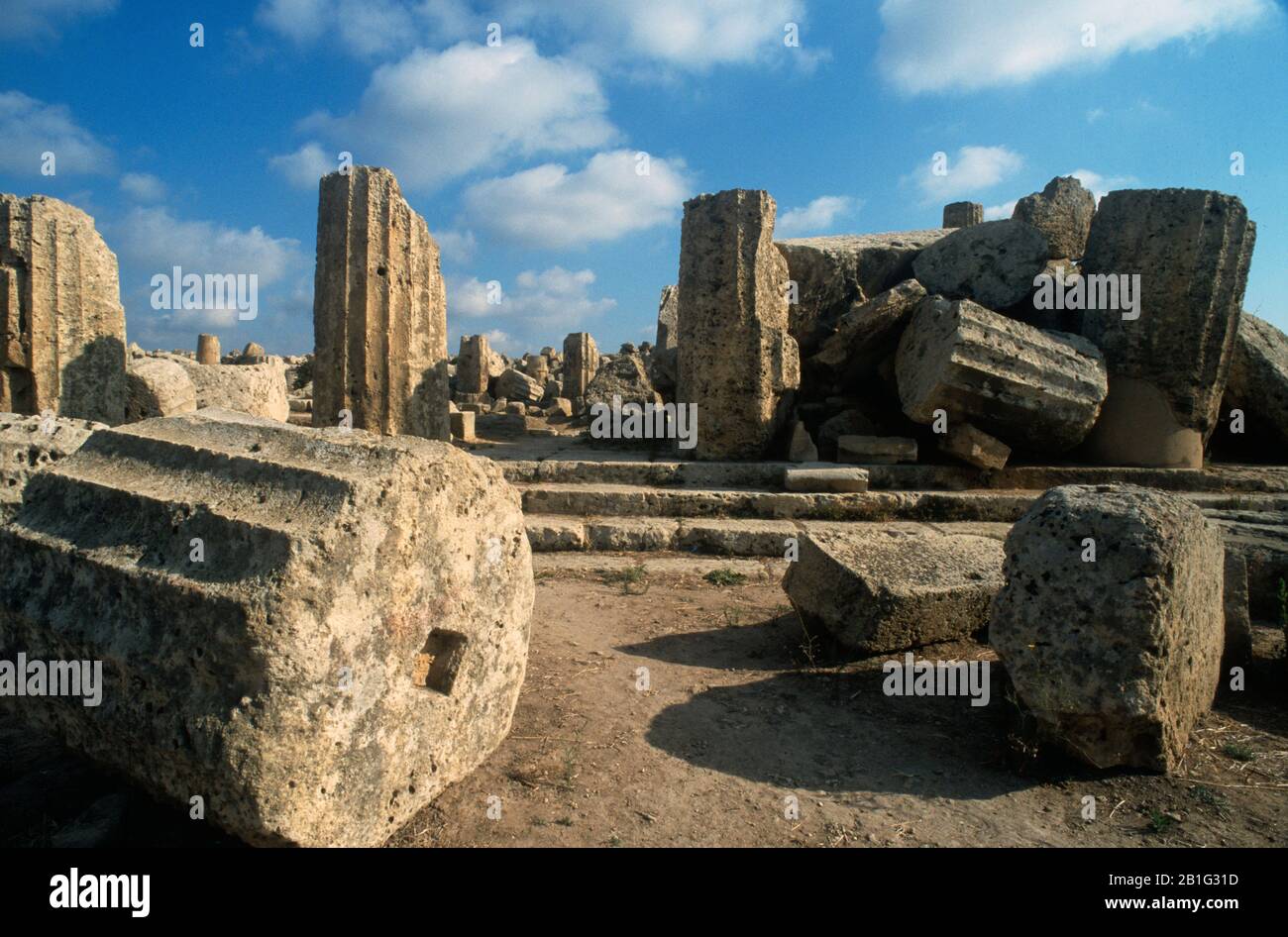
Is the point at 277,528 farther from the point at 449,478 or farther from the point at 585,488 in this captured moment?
the point at 585,488

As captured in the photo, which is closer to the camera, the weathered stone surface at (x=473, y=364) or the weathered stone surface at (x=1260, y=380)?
the weathered stone surface at (x=1260, y=380)

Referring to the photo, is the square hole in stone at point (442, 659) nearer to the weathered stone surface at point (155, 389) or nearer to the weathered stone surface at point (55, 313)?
the weathered stone surface at point (55, 313)

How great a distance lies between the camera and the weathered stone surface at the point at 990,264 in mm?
7504

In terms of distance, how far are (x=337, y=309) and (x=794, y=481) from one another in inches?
172

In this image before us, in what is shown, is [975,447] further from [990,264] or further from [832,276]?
[832,276]

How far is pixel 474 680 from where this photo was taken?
2.54m

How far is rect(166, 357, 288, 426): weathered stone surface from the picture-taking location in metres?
7.93

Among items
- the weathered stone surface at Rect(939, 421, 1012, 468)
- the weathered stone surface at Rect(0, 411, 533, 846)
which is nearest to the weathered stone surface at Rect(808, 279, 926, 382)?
the weathered stone surface at Rect(939, 421, 1012, 468)

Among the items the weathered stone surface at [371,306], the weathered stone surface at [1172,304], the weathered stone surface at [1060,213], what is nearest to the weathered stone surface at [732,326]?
the weathered stone surface at [371,306]

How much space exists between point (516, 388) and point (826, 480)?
1196 centimetres

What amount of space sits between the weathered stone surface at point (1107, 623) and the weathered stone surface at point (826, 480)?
3461 millimetres

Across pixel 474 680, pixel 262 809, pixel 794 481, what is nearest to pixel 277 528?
pixel 262 809

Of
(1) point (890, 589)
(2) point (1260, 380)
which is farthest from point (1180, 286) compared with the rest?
(1) point (890, 589)

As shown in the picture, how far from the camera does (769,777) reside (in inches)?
106
